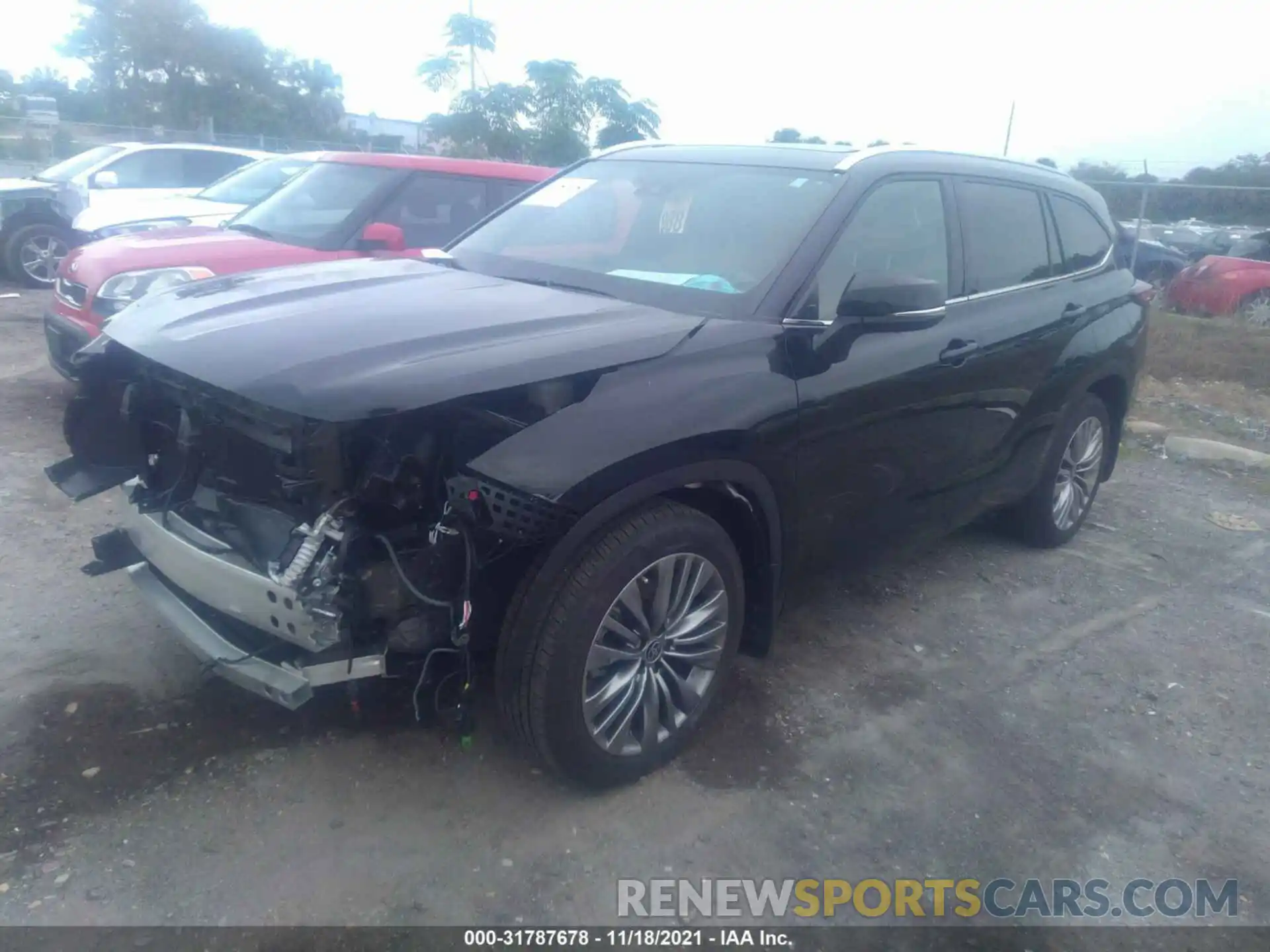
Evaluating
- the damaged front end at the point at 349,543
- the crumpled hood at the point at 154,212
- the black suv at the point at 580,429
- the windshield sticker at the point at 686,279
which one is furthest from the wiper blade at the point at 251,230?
the damaged front end at the point at 349,543

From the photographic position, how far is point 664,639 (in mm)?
3100

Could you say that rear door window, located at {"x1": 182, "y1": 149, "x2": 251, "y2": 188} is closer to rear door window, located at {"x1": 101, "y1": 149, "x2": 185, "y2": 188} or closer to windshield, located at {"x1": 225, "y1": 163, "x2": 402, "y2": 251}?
rear door window, located at {"x1": 101, "y1": 149, "x2": 185, "y2": 188}

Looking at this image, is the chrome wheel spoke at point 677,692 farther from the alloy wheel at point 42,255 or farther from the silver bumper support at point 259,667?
the alloy wheel at point 42,255

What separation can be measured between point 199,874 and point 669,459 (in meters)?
1.70

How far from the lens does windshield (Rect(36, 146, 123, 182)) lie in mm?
11438

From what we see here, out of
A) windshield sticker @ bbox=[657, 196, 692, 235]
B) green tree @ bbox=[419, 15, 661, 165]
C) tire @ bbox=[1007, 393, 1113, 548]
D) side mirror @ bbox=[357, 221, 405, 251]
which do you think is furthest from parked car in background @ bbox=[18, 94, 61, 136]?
tire @ bbox=[1007, 393, 1113, 548]

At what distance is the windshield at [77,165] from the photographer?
11.4 m

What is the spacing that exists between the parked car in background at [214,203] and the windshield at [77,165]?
2.24 metres

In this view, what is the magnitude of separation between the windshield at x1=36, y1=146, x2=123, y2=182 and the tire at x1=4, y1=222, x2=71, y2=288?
65 centimetres

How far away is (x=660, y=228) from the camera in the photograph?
152 inches

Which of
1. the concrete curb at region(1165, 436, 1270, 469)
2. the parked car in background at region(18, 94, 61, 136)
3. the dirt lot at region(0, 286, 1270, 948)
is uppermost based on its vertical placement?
the parked car in background at region(18, 94, 61, 136)

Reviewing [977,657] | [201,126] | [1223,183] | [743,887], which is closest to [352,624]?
[743,887]

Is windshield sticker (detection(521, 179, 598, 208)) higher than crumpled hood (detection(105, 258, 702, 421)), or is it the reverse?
windshield sticker (detection(521, 179, 598, 208))

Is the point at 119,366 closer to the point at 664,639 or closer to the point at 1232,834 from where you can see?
the point at 664,639
